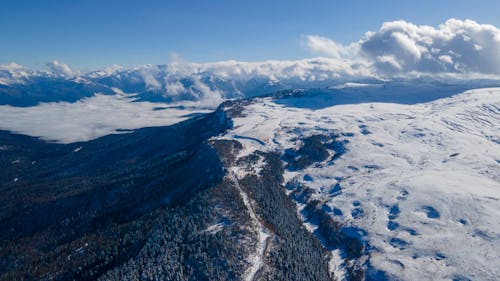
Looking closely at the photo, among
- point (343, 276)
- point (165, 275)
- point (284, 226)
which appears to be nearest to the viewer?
point (165, 275)

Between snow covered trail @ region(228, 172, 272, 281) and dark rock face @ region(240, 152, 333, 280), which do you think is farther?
dark rock face @ region(240, 152, 333, 280)

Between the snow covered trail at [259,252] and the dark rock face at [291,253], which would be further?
the dark rock face at [291,253]

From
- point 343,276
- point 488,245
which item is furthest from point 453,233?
point 343,276

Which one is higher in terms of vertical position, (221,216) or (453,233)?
(221,216)

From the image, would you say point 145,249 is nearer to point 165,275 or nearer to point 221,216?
point 165,275

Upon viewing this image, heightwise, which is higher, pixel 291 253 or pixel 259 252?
pixel 259 252

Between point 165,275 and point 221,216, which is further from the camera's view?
point 221,216

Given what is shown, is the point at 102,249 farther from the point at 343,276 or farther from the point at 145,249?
the point at 343,276

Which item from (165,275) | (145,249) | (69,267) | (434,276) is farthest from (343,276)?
(69,267)

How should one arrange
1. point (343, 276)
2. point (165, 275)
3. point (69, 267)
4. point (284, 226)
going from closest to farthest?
point (165, 275)
point (343, 276)
point (69, 267)
point (284, 226)

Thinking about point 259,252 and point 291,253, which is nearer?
point 259,252
